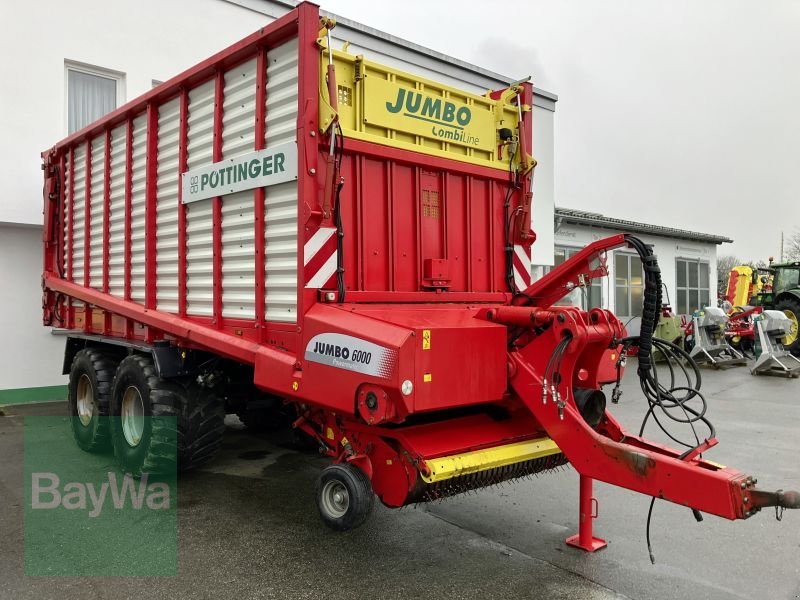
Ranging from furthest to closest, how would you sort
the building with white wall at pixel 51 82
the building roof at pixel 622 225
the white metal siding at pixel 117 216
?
the building roof at pixel 622 225 → the building with white wall at pixel 51 82 → the white metal siding at pixel 117 216

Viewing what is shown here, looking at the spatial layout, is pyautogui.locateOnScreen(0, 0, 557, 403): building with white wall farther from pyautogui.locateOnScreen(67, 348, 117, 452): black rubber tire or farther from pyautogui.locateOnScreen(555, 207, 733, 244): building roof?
pyautogui.locateOnScreen(555, 207, 733, 244): building roof

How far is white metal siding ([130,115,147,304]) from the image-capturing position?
18.4ft

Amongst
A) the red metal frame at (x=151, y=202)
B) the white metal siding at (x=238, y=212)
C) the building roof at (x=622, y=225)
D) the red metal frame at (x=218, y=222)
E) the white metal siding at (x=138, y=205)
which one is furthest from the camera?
the building roof at (x=622, y=225)

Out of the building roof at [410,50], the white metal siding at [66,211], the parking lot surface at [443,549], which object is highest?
the building roof at [410,50]

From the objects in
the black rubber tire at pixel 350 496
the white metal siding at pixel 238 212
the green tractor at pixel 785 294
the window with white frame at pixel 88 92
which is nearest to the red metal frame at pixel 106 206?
the white metal siding at pixel 238 212

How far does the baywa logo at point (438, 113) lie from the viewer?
4383mm

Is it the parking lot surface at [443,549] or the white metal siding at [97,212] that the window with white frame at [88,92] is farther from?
the parking lot surface at [443,549]

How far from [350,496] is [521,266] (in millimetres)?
2449

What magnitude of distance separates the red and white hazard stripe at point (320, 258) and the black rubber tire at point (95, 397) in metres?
3.27

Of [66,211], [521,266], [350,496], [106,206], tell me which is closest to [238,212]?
[350,496]

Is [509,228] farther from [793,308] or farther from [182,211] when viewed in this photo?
[793,308]

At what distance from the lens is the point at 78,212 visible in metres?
6.91

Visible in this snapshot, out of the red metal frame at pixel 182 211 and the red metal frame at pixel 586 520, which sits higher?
the red metal frame at pixel 182 211

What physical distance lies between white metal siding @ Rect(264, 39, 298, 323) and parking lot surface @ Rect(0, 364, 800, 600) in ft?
4.94
